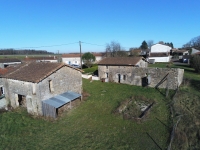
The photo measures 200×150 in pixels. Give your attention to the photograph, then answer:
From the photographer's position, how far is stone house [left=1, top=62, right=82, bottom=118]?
49.2 ft

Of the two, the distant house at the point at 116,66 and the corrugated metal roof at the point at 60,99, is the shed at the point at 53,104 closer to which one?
the corrugated metal roof at the point at 60,99

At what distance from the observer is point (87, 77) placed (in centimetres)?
3152

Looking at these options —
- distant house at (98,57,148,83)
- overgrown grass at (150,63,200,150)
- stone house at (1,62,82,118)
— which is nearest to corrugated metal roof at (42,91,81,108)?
stone house at (1,62,82,118)

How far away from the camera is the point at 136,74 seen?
25.1 m

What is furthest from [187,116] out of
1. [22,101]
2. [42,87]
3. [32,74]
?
[22,101]

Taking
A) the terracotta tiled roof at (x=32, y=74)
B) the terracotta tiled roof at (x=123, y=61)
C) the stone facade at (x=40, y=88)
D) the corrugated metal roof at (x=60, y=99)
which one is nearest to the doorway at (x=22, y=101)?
the stone facade at (x=40, y=88)

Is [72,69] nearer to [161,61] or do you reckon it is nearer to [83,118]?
[83,118]

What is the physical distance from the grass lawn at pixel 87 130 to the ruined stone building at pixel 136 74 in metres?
6.13

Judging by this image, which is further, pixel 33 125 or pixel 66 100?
pixel 66 100

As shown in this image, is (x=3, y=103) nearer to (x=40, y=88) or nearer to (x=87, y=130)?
(x=40, y=88)

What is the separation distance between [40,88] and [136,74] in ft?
52.9

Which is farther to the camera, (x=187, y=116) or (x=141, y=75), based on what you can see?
(x=141, y=75)

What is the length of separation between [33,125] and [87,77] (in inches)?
742

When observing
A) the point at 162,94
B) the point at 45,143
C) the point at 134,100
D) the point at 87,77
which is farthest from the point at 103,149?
the point at 87,77
